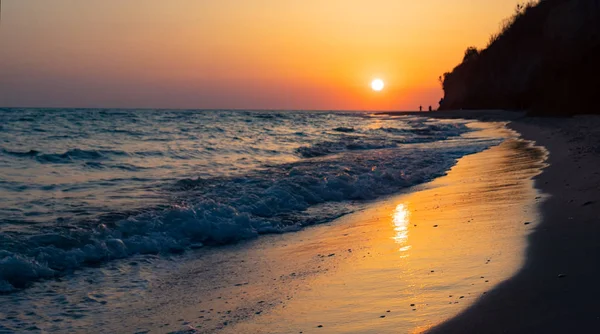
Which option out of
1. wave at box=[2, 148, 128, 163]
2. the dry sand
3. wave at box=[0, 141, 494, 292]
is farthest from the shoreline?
wave at box=[2, 148, 128, 163]

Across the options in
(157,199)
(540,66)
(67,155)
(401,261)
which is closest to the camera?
(401,261)

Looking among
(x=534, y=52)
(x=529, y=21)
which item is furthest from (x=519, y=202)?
(x=529, y=21)

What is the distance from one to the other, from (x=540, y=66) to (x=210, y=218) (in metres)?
59.8

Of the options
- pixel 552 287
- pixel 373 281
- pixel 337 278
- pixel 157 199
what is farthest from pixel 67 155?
pixel 552 287

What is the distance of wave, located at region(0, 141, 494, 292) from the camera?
656 centimetres

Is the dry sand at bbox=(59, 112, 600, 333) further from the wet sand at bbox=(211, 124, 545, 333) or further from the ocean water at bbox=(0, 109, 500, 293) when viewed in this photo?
the ocean water at bbox=(0, 109, 500, 293)

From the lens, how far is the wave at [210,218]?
21.5ft

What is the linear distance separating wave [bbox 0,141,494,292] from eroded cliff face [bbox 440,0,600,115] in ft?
74.5

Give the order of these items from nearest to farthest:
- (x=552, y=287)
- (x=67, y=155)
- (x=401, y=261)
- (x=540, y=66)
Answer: (x=552, y=287), (x=401, y=261), (x=67, y=155), (x=540, y=66)

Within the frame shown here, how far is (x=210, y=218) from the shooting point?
8.43m

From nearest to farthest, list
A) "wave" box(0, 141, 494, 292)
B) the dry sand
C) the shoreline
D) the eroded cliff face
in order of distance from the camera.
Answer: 1. the shoreline
2. the dry sand
3. "wave" box(0, 141, 494, 292)
4. the eroded cliff face

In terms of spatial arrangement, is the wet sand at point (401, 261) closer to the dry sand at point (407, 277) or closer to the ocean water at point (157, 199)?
the dry sand at point (407, 277)

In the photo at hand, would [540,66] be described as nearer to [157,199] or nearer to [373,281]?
[157,199]

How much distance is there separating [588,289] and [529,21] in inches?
2829
